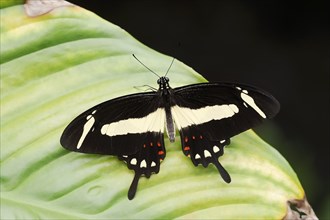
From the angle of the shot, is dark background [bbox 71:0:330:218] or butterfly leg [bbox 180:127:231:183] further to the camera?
dark background [bbox 71:0:330:218]

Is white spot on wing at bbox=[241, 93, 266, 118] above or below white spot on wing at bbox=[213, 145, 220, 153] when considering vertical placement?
above

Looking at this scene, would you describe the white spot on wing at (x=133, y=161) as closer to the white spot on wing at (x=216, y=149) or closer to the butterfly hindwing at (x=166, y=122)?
the butterfly hindwing at (x=166, y=122)

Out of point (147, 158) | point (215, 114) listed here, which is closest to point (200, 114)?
point (215, 114)

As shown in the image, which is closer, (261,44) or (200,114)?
(200,114)

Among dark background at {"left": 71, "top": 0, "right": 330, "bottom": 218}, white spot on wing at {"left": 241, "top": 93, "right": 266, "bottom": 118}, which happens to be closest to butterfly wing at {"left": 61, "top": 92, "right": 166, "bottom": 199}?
white spot on wing at {"left": 241, "top": 93, "right": 266, "bottom": 118}

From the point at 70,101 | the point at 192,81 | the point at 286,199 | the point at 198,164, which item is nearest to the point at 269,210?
the point at 286,199

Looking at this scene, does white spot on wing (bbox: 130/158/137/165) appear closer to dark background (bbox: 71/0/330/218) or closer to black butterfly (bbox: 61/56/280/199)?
black butterfly (bbox: 61/56/280/199)

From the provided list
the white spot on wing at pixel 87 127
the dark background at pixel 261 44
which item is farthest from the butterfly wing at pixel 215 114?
the dark background at pixel 261 44

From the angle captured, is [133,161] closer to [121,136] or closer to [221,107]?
[121,136]
